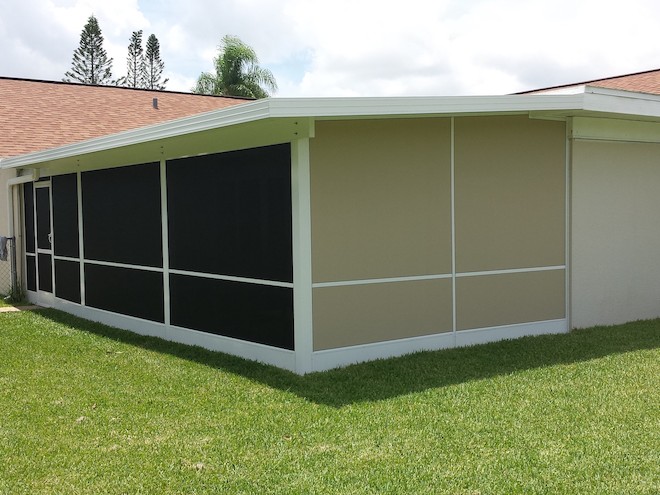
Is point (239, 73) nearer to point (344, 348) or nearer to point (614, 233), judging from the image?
point (614, 233)

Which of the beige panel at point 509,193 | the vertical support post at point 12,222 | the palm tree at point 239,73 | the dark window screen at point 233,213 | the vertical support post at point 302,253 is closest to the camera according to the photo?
the vertical support post at point 302,253

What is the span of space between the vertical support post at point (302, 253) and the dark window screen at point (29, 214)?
7.76m

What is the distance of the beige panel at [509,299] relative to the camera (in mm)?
8078

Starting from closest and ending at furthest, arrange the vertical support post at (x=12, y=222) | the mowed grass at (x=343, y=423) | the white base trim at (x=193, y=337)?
the mowed grass at (x=343, y=423) < the white base trim at (x=193, y=337) < the vertical support post at (x=12, y=222)

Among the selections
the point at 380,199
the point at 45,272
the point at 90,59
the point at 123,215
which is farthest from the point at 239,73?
the point at 380,199

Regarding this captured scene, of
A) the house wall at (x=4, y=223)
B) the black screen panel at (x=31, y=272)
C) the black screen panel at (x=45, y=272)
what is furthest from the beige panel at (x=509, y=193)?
the house wall at (x=4, y=223)

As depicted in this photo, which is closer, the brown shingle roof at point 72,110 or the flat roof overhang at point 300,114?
the flat roof overhang at point 300,114

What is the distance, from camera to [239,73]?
103 ft

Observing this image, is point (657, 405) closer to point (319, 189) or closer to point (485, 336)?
point (485, 336)

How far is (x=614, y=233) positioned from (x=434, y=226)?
2.83 meters

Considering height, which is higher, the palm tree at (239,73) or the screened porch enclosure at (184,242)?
the palm tree at (239,73)

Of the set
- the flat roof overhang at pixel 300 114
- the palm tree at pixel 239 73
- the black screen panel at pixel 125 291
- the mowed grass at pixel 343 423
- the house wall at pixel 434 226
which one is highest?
the palm tree at pixel 239 73

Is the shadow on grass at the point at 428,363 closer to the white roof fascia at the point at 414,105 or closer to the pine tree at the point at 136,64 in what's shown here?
the white roof fascia at the point at 414,105

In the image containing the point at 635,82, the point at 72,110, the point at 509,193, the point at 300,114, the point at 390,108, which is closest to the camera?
the point at 300,114
